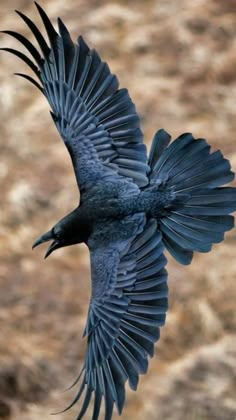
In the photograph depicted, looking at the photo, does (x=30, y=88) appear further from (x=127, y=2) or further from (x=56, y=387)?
(x=56, y=387)

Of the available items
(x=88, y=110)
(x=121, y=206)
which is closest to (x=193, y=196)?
(x=121, y=206)

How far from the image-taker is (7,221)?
28.2 ft

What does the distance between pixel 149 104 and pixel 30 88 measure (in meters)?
1.12

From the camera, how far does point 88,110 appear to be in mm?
5496

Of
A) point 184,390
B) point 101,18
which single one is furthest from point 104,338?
point 101,18

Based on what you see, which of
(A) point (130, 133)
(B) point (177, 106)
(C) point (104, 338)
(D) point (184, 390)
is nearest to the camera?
(C) point (104, 338)

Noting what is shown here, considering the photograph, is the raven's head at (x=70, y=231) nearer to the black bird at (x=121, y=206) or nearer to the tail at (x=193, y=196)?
the black bird at (x=121, y=206)

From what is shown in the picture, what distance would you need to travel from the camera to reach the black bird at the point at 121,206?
4.82 meters

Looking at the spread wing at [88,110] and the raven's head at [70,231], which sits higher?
the spread wing at [88,110]

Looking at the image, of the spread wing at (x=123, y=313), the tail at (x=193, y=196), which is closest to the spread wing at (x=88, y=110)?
the tail at (x=193, y=196)

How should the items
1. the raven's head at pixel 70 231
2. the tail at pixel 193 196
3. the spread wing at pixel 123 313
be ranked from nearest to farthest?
the spread wing at pixel 123 313
the tail at pixel 193 196
the raven's head at pixel 70 231

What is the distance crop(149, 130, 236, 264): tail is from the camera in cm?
505

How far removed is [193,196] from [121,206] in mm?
321

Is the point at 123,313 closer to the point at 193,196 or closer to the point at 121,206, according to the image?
the point at 121,206
